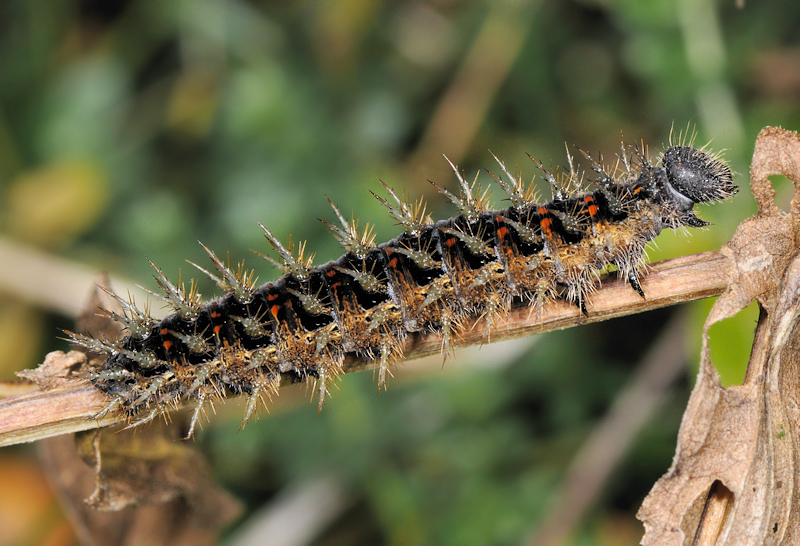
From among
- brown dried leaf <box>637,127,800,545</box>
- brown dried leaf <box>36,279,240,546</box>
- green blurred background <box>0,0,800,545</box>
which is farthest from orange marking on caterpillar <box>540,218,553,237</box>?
brown dried leaf <box>36,279,240,546</box>

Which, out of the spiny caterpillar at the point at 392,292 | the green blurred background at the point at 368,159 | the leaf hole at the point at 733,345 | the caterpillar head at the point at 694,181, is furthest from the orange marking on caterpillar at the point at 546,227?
the green blurred background at the point at 368,159

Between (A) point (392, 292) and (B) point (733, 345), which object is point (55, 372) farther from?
(B) point (733, 345)

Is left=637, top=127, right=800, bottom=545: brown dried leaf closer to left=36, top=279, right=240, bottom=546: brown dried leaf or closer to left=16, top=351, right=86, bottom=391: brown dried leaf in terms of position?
left=36, top=279, right=240, bottom=546: brown dried leaf

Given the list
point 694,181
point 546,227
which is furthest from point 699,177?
point 546,227

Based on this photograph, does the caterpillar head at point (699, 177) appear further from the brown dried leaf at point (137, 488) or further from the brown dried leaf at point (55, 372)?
the brown dried leaf at point (55, 372)

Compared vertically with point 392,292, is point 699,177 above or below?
above
